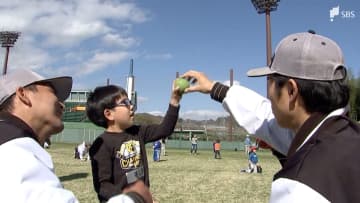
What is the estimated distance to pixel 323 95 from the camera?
2.04 metres

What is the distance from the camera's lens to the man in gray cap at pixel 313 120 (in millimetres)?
1739

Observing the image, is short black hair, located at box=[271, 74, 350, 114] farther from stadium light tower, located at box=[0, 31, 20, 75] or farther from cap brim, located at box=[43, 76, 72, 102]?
stadium light tower, located at box=[0, 31, 20, 75]

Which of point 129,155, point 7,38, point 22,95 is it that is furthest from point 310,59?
point 7,38

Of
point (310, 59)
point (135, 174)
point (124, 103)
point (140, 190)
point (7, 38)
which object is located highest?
point (7, 38)

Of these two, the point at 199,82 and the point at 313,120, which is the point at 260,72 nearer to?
the point at 313,120

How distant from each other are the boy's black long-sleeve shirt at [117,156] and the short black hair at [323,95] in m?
Result: 2.05

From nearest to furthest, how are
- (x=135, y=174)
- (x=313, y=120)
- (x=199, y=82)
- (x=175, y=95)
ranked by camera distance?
(x=313, y=120), (x=199, y=82), (x=135, y=174), (x=175, y=95)

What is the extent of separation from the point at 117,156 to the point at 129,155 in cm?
11

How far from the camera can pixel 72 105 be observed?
2992 inches

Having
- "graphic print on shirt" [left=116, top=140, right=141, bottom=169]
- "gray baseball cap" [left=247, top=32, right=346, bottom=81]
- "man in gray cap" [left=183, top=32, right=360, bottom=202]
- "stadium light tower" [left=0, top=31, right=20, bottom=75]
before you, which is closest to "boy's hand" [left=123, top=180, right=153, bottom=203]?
"man in gray cap" [left=183, top=32, right=360, bottom=202]

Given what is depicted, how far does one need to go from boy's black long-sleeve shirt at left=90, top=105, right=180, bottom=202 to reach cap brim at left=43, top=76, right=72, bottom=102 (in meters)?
1.34

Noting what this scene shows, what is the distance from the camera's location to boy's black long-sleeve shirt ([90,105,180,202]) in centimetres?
378

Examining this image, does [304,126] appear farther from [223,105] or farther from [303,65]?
[223,105]

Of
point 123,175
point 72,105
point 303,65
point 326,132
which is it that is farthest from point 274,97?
point 72,105
